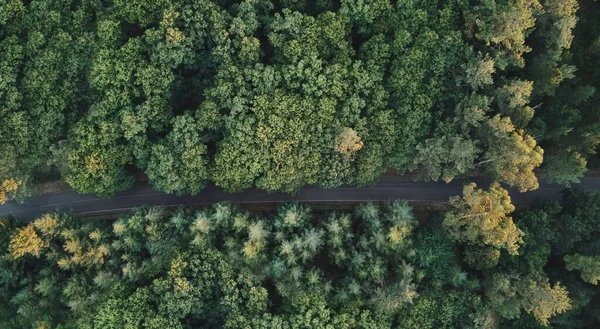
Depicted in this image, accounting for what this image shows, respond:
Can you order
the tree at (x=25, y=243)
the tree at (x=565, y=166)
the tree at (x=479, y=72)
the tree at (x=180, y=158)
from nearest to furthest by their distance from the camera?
the tree at (x=479, y=72), the tree at (x=565, y=166), the tree at (x=180, y=158), the tree at (x=25, y=243)

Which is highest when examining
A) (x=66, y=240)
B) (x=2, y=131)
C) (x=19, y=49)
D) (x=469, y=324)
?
(x=19, y=49)

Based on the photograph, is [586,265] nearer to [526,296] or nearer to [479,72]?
[526,296]

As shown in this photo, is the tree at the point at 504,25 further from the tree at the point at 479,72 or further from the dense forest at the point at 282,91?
the tree at the point at 479,72

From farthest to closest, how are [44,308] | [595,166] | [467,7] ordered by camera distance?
[595,166], [44,308], [467,7]

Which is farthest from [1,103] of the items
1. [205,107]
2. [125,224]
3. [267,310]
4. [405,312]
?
[405,312]

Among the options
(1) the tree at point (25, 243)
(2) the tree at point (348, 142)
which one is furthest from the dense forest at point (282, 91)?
(1) the tree at point (25, 243)

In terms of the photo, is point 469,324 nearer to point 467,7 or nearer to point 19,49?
point 467,7
